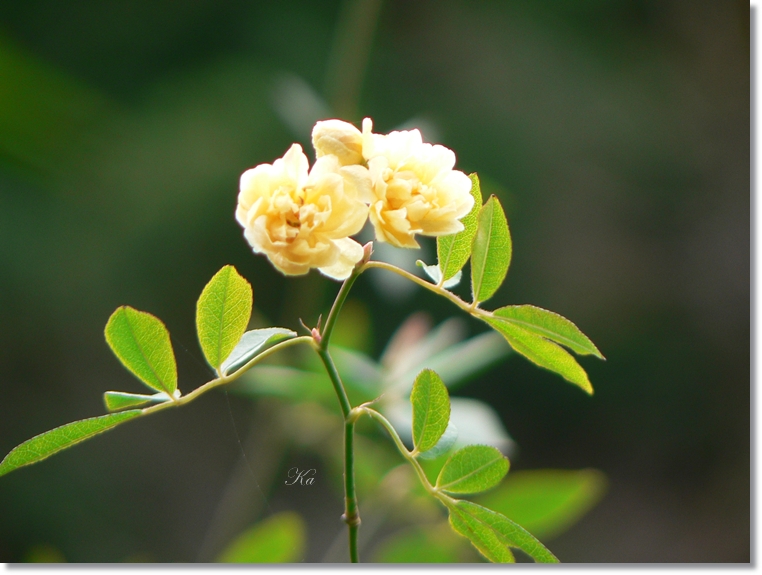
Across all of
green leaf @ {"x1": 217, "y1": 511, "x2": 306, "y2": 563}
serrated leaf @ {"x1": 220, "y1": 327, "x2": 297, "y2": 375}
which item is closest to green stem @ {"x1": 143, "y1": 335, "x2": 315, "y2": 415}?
serrated leaf @ {"x1": 220, "y1": 327, "x2": 297, "y2": 375}

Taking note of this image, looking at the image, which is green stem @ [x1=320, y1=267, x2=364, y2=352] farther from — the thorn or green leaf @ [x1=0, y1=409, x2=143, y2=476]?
green leaf @ [x1=0, y1=409, x2=143, y2=476]

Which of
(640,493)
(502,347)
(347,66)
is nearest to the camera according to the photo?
(502,347)

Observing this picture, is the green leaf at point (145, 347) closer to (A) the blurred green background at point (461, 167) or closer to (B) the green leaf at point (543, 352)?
(B) the green leaf at point (543, 352)

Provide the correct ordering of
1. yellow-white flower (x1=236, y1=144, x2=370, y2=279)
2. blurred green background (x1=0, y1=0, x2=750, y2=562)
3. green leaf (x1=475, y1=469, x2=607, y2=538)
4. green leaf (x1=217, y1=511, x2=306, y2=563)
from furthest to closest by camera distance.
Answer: blurred green background (x1=0, y1=0, x2=750, y2=562)
green leaf (x1=475, y1=469, x2=607, y2=538)
green leaf (x1=217, y1=511, x2=306, y2=563)
yellow-white flower (x1=236, y1=144, x2=370, y2=279)

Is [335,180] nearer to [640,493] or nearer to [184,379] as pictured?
[184,379]

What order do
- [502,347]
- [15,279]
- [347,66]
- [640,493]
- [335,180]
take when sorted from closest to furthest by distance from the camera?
[335,180], [502,347], [347,66], [15,279], [640,493]

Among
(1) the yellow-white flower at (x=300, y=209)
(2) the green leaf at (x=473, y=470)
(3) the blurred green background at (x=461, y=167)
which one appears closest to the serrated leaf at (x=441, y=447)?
(2) the green leaf at (x=473, y=470)

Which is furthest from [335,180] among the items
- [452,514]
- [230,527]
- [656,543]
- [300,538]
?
[656,543]
